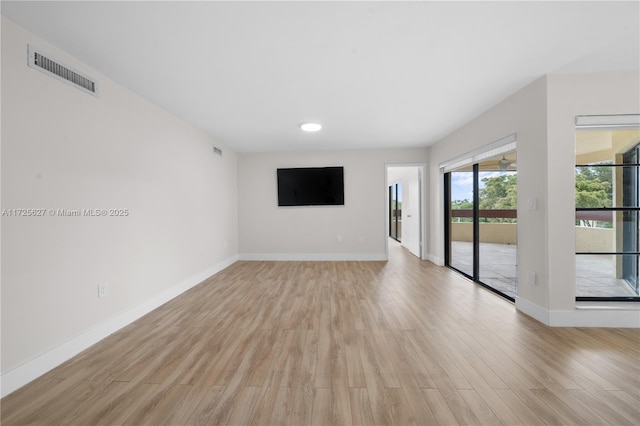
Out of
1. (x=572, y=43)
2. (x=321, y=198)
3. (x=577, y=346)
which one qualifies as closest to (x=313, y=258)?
(x=321, y=198)

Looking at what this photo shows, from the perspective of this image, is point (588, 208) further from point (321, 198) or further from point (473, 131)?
point (321, 198)

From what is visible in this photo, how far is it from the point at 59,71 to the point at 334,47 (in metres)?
2.29

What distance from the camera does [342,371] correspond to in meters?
1.78

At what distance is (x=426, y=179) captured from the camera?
5469mm

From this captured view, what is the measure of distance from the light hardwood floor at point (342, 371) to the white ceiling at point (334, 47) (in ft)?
8.34

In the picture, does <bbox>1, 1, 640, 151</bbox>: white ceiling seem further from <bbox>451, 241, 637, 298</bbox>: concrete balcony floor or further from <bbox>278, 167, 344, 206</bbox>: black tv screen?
<bbox>278, 167, 344, 206</bbox>: black tv screen

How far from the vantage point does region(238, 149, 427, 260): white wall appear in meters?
5.59

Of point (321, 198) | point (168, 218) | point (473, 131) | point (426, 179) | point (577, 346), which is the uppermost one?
point (473, 131)

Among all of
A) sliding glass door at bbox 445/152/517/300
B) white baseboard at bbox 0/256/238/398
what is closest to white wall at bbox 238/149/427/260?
sliding glass door at bbox 445/152/517/300

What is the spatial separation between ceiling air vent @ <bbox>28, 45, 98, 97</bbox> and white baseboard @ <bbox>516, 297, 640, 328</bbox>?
497cm

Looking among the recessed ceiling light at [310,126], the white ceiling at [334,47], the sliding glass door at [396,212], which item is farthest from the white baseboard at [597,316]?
the sliding glass door at [396,212]

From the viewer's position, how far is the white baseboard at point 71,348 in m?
1.62

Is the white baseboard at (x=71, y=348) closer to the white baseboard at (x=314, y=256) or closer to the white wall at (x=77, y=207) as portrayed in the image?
the white wall at (x=77, y=207)

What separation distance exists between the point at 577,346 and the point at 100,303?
14.2 feet
